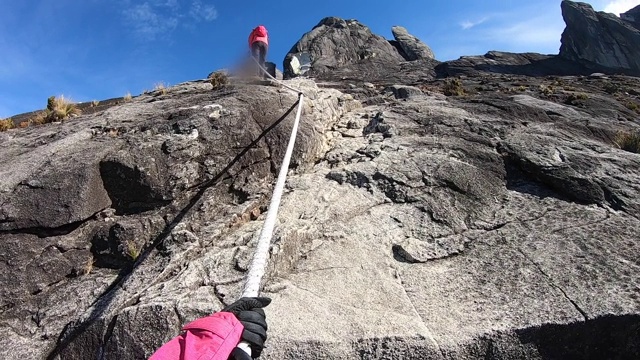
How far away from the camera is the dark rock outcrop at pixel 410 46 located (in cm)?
4259

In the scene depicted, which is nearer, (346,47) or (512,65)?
(512,65)

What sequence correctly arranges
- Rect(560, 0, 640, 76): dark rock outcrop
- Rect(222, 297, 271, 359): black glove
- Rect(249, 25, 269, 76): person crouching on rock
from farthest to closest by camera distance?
Rect(560, 0, 640, 76): dark rock outcrop < Rect(249, 25, 269, 76): person crouching on rock < Rect(222, 297, 271, 359): black glove

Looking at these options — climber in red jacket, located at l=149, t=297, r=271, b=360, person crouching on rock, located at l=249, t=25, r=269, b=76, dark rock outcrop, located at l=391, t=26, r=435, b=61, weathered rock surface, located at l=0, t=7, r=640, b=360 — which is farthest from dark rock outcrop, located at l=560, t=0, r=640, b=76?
climber in red jacket, located at l=149, t=297, r=271, b=360

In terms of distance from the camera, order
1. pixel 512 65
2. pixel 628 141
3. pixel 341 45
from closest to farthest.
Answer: pixel 628 141 → pixel 512 65 → pixel 341 45

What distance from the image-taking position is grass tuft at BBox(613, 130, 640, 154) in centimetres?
864

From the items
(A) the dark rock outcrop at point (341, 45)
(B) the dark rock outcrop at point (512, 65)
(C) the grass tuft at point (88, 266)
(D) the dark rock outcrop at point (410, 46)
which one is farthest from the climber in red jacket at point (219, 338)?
(D) the dark rock outcrop at point (410, 46)

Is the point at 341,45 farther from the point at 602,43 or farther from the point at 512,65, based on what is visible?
the point at 602,43

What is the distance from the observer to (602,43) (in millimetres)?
47969

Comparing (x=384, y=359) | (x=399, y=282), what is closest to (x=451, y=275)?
(x=399, y=282)

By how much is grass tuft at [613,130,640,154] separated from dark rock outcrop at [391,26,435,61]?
33864mm

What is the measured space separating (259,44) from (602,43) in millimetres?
52799

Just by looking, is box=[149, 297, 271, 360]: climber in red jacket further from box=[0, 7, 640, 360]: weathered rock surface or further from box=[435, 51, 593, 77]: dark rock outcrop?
box=[435, 51, 593, 77]: dark rock outcrop

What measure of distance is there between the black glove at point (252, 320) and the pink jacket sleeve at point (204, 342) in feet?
0.30

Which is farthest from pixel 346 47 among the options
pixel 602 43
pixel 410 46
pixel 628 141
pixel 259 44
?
pixel 602 43
